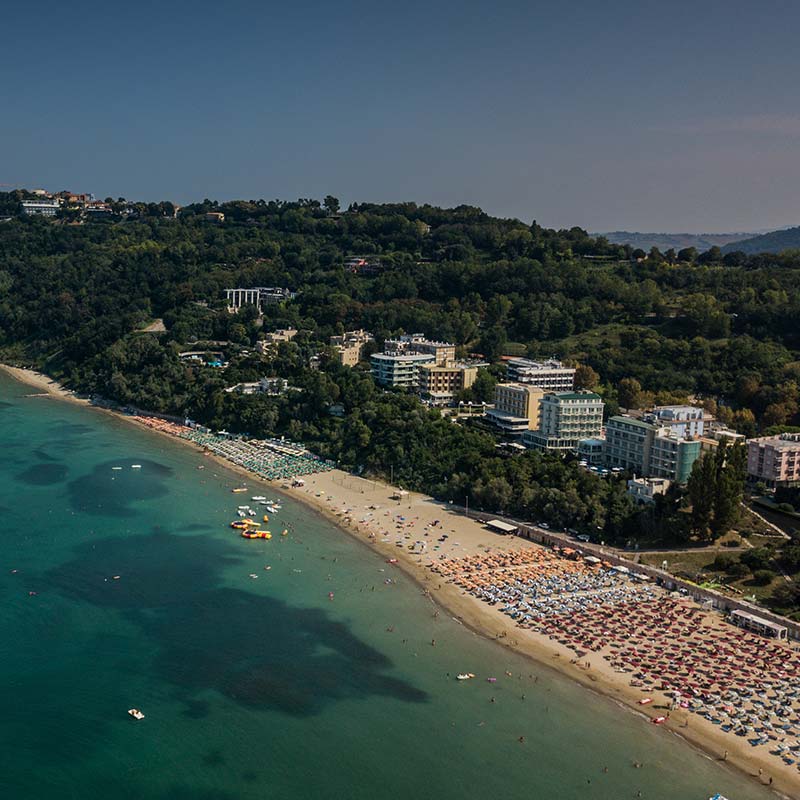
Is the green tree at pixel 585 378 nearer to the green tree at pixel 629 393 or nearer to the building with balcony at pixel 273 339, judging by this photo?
the green tree at pixel 629 393

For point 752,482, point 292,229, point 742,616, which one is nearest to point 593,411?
point 752,482

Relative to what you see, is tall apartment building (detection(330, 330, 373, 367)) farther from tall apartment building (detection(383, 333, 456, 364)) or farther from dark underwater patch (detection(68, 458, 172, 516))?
dark underwater patch (detection(68, 458, 172, 516))

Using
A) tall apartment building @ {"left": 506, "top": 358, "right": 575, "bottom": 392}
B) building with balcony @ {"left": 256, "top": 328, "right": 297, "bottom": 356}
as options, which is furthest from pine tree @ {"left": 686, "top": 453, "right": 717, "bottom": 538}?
building with balcony @ {"left": 256, "top": 328, "right": 297, "bottom": 356}

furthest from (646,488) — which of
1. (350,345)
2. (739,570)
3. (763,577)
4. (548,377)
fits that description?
(350,345)

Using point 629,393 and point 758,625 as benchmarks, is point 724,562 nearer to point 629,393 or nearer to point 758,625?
point 758,625

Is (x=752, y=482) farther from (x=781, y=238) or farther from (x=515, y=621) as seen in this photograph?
(x=781, y=238)

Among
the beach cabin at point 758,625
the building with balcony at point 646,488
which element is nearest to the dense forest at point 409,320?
the building with balcony at point 646,488
